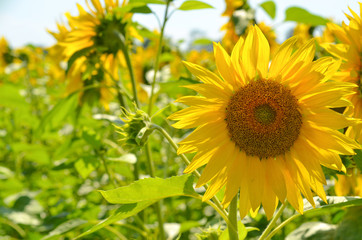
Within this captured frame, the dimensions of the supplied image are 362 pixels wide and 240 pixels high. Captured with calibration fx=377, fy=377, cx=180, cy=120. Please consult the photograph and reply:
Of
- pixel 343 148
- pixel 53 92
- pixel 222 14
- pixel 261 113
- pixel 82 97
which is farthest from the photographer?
pixel 53 92

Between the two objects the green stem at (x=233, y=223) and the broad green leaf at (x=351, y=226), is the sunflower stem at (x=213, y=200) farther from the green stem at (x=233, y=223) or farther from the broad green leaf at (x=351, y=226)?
the broad green leaf at (x=351, y=226)

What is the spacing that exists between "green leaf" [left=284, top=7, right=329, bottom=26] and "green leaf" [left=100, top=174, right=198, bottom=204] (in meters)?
1.04

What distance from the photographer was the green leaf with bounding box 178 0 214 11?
4.42ft

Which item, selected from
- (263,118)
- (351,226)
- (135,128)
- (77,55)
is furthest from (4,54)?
(351,226)

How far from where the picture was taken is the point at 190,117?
107cm

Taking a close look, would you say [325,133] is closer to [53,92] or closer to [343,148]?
[343,148]

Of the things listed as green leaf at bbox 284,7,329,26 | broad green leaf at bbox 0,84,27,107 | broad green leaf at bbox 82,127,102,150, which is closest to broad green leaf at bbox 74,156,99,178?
broad green leaf at bbox 82,127,102,150

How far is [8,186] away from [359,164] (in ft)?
6.91

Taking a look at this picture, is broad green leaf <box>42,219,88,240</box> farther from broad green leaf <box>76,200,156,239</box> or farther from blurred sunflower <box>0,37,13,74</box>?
blurred sunflower <box>0,37,13,74</box>

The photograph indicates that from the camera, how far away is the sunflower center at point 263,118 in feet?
3.67

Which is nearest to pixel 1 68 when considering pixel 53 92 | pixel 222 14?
pixel 53 92

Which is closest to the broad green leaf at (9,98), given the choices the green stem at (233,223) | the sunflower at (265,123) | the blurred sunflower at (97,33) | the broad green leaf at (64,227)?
the blurred sunflower at (97,33)

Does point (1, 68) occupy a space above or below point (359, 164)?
above

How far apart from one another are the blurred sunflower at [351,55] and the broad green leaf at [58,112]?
48.0 inches
